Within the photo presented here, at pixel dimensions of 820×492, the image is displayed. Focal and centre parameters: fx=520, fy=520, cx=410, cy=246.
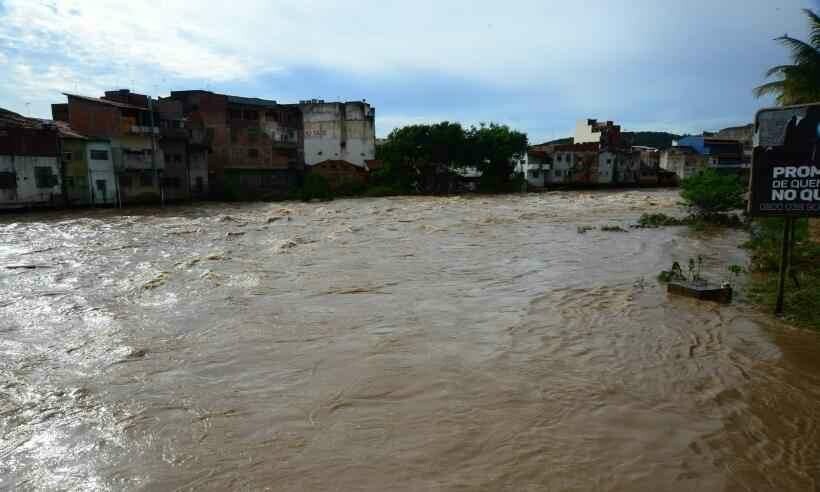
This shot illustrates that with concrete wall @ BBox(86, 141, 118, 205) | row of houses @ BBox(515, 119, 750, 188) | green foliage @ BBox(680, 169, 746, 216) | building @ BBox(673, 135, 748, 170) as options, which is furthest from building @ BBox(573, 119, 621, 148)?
concrete wall @ BBox(86, 141, 118, 205)

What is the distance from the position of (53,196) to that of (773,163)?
40708 mm

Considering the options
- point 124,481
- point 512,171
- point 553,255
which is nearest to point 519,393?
point 124,481

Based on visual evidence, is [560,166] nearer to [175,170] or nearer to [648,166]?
[648,166]

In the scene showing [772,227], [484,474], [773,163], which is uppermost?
[773,163]

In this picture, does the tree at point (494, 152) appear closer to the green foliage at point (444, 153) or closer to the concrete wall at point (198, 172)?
the green foliage at point (444, 153)

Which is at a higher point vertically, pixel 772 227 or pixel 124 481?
pixel 772 227

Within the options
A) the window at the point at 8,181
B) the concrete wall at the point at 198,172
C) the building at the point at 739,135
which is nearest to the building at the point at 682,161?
the building at the point at 739,135

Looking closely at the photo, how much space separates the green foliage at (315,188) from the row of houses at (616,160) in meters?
22.6

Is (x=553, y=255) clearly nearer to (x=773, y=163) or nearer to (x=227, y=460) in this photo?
(x=773, y=163)

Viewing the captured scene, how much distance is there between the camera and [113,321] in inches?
351

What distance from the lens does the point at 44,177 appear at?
34750 millimetres

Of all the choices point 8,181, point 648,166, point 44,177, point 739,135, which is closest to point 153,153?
point 44,177

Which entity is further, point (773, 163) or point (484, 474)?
point (773, 163)

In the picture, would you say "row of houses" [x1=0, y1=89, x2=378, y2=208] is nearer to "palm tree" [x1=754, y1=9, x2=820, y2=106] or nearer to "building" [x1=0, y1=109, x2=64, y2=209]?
"building" [x1=0, y1=109, x2=64, y2=209]
